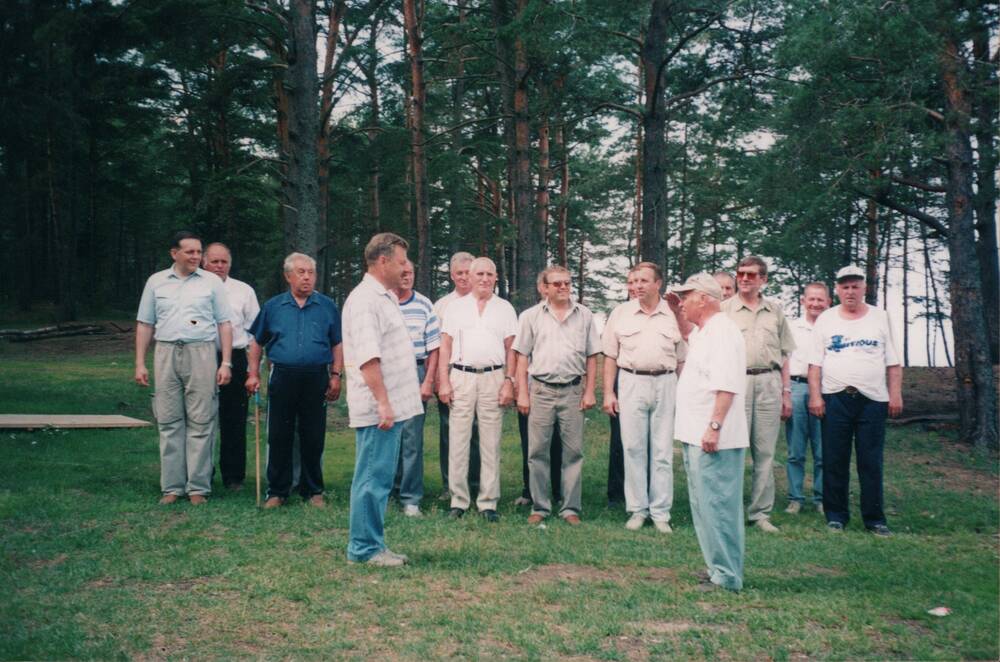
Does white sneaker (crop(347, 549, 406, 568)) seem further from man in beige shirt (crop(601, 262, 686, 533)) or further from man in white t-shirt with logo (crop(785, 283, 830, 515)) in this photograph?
man in white t-shirt with logo (crop(785, 283, 830, 515))

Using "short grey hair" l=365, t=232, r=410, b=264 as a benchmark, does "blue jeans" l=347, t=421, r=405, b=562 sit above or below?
below

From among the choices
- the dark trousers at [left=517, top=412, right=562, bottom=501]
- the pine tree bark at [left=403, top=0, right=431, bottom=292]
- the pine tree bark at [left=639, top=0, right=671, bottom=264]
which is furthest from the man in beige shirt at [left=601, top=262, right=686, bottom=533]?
the pine tree bark at [left=403, top=0, right=431, bottom=292]

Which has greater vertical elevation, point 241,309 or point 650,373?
point 241,309

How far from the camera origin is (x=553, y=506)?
7324mm

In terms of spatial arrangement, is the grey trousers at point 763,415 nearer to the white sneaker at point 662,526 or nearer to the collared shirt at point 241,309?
the white sneaker at point 662,526

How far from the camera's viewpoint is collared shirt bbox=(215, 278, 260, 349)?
7309 mm

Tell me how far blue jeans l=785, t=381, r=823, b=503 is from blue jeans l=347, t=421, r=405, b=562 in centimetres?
435

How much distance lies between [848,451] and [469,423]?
10.6ft

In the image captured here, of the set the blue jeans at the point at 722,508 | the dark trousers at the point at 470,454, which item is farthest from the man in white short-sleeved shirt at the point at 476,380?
the blue jeans at the point at 722,508

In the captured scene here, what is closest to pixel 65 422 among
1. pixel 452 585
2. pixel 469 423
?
pixel 469 423

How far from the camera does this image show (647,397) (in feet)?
21.7

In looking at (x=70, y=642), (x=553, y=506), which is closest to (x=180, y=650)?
(x=70, y=642)

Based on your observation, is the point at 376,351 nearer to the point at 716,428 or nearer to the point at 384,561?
the point at 384,561

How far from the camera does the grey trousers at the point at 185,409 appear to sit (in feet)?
22.1
